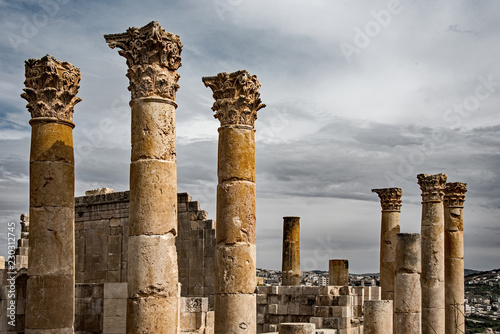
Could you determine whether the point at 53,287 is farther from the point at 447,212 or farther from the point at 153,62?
the point at 447,212

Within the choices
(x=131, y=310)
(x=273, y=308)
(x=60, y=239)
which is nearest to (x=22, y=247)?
(x=273, y=308)

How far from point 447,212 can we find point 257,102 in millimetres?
14164

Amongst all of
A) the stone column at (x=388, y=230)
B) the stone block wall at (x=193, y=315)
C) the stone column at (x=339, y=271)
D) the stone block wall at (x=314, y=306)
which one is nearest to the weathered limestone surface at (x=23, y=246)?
the stone block wall at (x=314, y=306)

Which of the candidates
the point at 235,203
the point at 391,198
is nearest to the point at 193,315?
the point at 235,203

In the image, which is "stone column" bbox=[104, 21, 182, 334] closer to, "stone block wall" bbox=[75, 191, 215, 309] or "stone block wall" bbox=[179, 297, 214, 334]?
"stone block wall" bbox=[179, 297, 214, 334]

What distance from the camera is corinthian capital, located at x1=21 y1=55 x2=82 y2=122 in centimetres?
1238

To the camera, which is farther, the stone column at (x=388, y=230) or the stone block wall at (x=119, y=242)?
the stone column at (x=388, y=230)

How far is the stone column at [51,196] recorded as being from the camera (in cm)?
1187

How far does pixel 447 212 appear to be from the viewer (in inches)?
1005

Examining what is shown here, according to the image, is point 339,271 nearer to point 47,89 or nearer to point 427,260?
point 427,260

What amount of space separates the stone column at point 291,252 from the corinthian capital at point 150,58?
584 inches

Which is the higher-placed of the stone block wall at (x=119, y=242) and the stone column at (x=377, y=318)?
the stone block wall at (x=119, y=242)

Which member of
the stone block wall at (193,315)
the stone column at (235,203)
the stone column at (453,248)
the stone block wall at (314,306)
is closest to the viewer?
the stone column at (235,203)

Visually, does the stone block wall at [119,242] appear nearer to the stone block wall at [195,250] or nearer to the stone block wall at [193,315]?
the stone block wall at [195,250]
